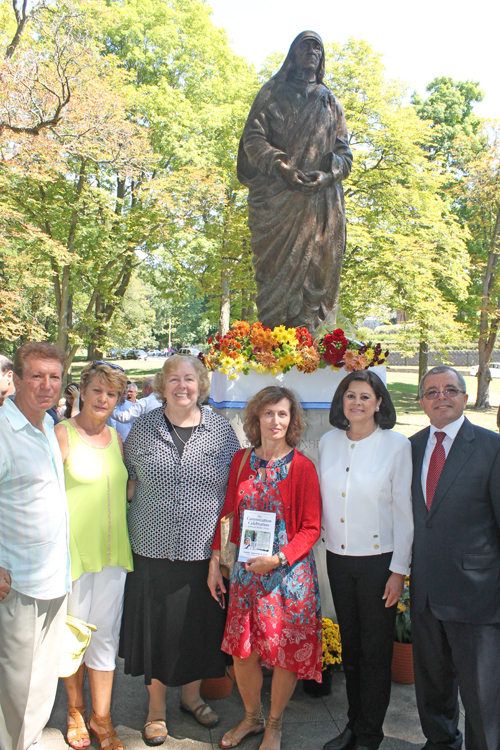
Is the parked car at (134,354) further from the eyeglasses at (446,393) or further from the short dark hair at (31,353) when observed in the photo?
the eyeglasses at (446,393)

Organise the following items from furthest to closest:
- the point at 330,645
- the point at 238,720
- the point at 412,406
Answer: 1. the point at 412,406
2. the point at 330,645
3. the point at 238,720

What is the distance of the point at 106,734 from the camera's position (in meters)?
2.88

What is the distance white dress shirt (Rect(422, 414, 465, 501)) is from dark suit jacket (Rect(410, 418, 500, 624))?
0.06 m

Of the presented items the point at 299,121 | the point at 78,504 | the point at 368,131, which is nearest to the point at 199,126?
the point at 368,131

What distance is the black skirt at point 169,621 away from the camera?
2.95 metres

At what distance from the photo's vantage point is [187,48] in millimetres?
20781

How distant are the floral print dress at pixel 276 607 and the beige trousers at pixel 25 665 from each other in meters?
0.84

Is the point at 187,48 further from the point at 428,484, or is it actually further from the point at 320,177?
the point at 428,484

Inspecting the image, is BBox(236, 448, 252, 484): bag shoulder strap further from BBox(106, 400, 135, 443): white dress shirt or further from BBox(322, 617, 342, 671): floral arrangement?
BBox(106, 400, 135, 443): white dress shirt

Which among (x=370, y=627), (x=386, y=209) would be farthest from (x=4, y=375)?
(x=386, y=209)

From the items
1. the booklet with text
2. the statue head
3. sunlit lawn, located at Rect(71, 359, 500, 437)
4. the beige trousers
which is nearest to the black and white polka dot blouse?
the booklet with text

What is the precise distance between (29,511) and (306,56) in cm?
363

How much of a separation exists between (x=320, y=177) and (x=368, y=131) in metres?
12.5

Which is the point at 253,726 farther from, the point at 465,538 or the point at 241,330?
the point at 241,330
